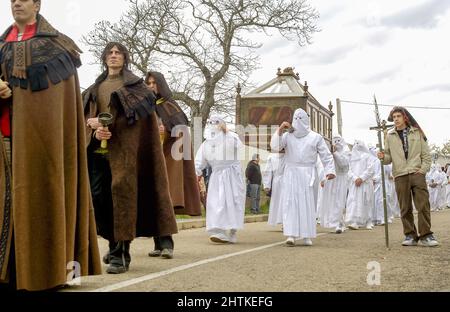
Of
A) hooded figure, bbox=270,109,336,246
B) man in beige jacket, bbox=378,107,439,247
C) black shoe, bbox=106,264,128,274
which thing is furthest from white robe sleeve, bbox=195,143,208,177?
black shoe, bbox=106,264,128,274

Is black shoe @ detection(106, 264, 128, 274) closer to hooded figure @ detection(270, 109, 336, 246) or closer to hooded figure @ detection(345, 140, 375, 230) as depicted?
hooded figure @ detection(270, 109, 336, 246)

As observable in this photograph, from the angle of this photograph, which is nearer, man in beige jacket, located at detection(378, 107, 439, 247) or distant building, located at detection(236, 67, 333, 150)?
man in beige jacket, located at detection(378, 107, 439, 247)

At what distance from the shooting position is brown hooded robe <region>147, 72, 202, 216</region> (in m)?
8.34

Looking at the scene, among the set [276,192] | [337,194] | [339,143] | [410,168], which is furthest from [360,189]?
[410,168]

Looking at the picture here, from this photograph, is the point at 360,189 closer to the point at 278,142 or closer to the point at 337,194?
the point at 337,194

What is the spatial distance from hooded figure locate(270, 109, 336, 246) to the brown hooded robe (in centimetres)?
179

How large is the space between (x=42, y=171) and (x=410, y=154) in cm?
653

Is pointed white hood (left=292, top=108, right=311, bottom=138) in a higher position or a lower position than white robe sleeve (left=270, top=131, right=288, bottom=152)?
higher

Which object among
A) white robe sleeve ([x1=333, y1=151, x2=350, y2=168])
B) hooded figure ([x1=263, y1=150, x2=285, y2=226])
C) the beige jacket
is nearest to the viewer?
the beige jacket

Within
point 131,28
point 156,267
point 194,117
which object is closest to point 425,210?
point 156,267

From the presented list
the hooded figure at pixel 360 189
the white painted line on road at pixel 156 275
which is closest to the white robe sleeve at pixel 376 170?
the hooded figure at pixel 360 189

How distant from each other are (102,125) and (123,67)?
2.89 feet

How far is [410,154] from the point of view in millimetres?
9906
